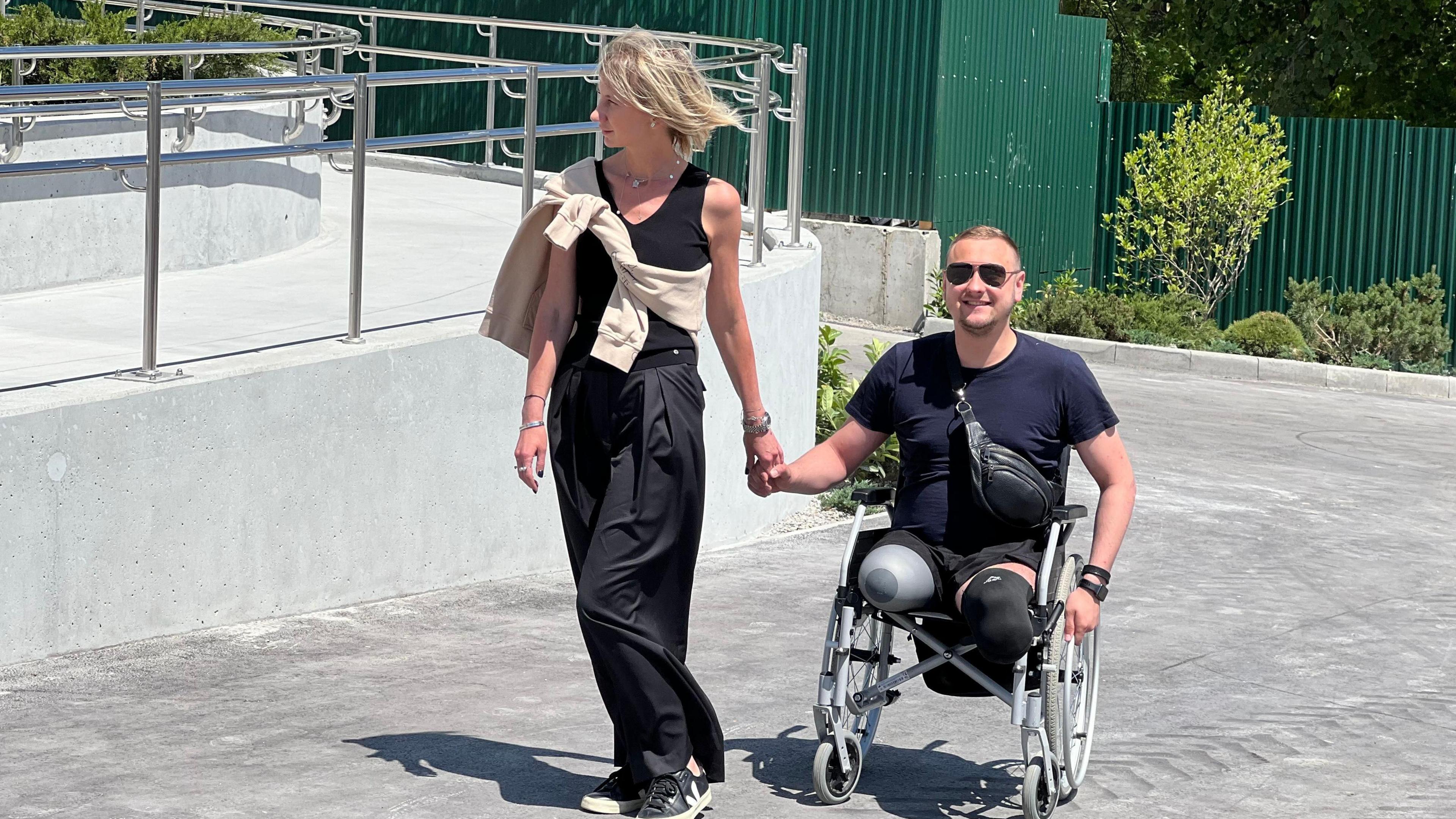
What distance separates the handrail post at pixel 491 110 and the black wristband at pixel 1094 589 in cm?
743

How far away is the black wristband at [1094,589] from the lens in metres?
4.66

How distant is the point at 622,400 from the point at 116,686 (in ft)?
6.67

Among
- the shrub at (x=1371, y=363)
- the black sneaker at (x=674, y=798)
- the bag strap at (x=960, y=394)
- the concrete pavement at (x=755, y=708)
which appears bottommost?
the concrete pavement at (x=755, y=708)

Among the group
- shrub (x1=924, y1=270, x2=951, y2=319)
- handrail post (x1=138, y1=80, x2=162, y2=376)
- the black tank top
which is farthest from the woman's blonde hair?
shrub (x1=924, y1=270, x2=951, y2=319)

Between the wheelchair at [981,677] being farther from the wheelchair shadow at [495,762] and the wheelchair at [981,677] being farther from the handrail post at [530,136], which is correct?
the handrail post at [530,136]

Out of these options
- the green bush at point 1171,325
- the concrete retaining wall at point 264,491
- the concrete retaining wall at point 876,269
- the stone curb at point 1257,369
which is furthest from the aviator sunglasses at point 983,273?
the concrete retaining wall at point 876,269

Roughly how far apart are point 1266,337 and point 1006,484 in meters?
11.7

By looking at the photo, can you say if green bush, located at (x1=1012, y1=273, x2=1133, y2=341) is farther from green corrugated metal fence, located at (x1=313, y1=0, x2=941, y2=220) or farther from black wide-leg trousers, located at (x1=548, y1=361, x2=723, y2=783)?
black wide-leg trousers, located at (x1=548, y1=361, x2=723, y2=783)

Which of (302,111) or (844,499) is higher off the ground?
(302,111)

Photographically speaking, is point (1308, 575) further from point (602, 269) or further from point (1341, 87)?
point (1341, 87)

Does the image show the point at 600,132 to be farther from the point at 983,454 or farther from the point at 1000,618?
the point at 1000,618

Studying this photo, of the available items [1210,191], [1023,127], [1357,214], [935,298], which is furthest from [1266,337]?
[1023,127]

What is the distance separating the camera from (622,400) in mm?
4547

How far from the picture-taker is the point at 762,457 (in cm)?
485
